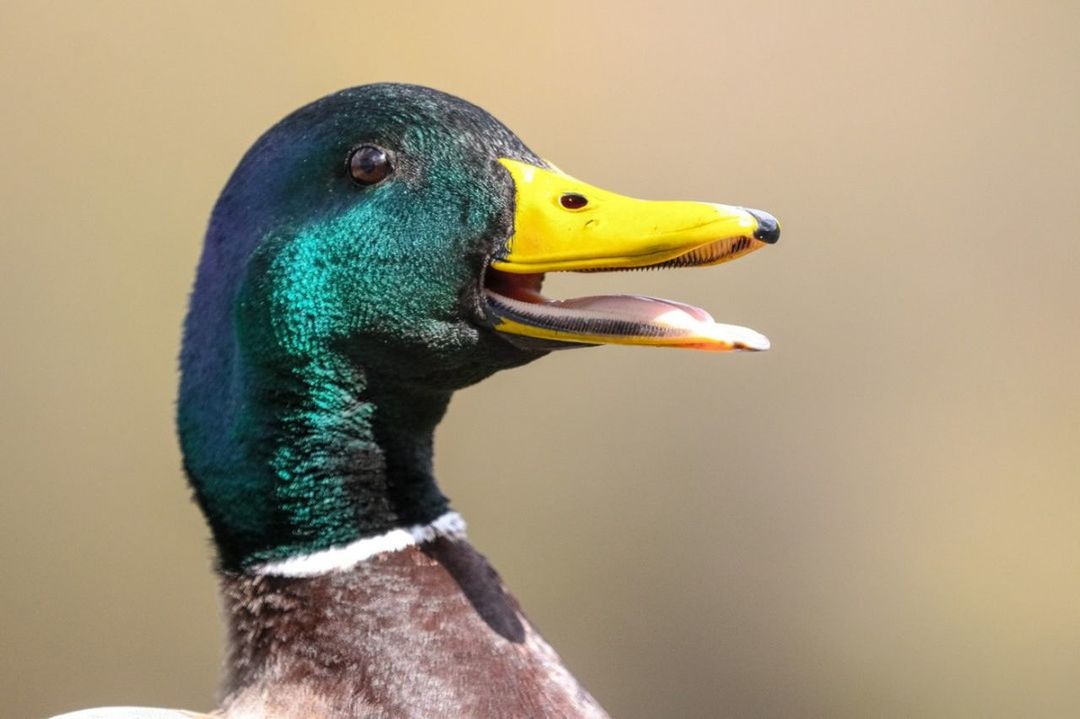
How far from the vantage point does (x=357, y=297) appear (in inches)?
34.3

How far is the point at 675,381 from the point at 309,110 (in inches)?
56.6

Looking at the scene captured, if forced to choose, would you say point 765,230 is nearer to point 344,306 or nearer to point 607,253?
point 607,253

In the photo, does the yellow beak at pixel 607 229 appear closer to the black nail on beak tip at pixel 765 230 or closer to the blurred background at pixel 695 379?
the black nail on beak tip at pixel 765 230

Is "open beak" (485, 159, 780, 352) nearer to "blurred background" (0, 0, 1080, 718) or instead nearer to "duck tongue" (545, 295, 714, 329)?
"duck tongue" (545, 295, 714, 329)

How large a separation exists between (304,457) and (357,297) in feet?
0.36

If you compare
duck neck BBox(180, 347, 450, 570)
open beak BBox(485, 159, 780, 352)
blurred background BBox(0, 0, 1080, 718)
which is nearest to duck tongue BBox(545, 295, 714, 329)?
open beak BBox(485, 159, 780, 352)

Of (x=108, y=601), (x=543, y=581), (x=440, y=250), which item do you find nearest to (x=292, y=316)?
(x=440, y=250)

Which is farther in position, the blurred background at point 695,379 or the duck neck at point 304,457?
the blurred background at point 695,379

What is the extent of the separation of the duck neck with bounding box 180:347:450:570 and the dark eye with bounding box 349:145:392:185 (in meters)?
0.12

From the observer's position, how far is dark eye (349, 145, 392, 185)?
2.87ft

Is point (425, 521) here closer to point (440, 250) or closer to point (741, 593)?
point (440, 250)

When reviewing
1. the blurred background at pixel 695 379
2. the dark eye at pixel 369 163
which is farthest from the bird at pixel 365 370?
the blurred background at pixel 695 379

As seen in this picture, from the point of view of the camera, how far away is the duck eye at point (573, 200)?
849mm

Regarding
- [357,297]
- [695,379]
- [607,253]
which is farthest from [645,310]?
[695,379]
